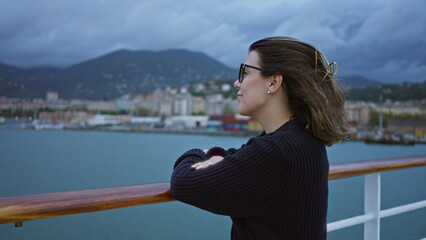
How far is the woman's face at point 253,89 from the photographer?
1.95 ft

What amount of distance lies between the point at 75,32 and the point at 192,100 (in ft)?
86.0

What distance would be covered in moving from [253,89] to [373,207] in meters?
0.63

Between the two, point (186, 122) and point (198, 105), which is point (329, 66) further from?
point (198, 105)

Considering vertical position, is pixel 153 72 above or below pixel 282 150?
above

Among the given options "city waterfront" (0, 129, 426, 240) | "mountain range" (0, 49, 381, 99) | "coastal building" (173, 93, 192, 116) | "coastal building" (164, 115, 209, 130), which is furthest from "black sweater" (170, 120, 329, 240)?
"coastal building" (173, 93, 192, 116)

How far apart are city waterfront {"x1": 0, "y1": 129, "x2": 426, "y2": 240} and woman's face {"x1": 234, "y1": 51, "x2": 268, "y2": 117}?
1.38 feet

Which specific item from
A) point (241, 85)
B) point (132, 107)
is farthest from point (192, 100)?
point (241, 85)

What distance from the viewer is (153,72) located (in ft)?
148

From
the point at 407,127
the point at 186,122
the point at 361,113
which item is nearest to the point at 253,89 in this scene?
the point at 407,127

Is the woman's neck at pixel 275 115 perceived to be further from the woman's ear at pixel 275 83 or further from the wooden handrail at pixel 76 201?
the wooden handrail at pixel 76 201

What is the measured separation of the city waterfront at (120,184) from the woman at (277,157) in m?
0.33

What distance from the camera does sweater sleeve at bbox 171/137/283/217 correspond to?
0.49 metres

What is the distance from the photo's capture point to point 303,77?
1.85 ft

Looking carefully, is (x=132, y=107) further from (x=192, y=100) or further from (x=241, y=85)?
(x=241, y=85)
